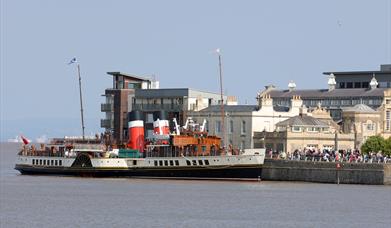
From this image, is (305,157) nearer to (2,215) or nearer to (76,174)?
(76,174)

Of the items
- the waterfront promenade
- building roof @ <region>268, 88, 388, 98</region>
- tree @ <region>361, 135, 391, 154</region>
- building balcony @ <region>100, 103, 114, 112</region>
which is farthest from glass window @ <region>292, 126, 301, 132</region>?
building balcony @ <region>100, 103, 114, 112</region>

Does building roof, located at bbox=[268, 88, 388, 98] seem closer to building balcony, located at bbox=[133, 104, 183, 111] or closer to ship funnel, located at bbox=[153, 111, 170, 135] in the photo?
building balcony, located at bbox=[133, 104, 183, 111]

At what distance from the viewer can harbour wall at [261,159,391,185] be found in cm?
11494

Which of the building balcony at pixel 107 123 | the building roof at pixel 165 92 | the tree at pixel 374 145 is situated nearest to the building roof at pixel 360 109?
A: the tree at pixel 374 145

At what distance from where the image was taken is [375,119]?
5699 inches

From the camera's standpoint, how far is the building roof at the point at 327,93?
15212 cm

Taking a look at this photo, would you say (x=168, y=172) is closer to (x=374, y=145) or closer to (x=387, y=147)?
(x=374, y=145)

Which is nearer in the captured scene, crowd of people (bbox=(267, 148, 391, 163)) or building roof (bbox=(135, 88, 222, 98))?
crowd of people (bbox=(267, 148, 391, 163))

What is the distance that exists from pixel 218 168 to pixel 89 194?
2426 cm

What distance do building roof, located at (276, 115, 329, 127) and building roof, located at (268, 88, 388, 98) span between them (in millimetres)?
10270

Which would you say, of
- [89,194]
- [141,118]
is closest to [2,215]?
[89,194]

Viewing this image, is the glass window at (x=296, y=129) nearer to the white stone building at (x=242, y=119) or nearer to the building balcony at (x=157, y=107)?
the white stone building at (x=242, y=119)

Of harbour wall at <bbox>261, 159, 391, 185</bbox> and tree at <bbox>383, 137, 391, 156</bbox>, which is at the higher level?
tree at <bbox>383, 137, 391, 156</bbox>

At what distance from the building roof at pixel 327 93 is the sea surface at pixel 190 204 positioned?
3348 cm
